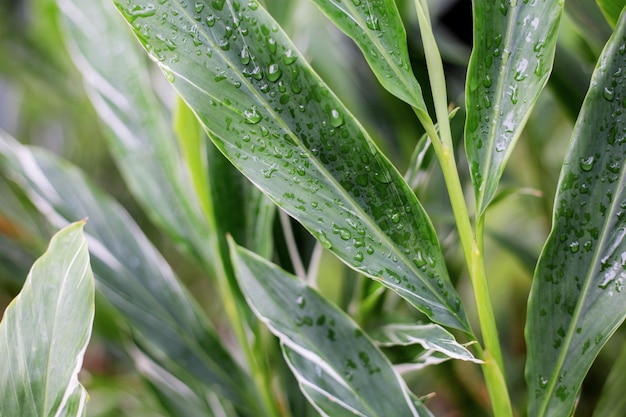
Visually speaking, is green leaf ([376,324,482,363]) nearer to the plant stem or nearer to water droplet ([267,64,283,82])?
the plant stem

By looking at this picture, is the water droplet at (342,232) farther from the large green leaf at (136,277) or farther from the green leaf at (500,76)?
the large green leaf at (136,277)

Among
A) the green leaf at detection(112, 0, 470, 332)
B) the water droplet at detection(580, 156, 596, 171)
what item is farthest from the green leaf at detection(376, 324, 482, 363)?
the water droplet at detection(580, 156, 596, 171)

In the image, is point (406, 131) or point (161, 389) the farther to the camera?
point (406, 131)

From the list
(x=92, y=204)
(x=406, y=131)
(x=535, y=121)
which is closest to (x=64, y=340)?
(x=92, y=204)

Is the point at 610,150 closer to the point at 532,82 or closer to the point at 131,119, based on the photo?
the point at 532,82

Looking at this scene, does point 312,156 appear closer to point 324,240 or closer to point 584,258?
point 324,240

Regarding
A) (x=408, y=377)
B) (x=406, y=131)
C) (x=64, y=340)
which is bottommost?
(x=408, y=377)
